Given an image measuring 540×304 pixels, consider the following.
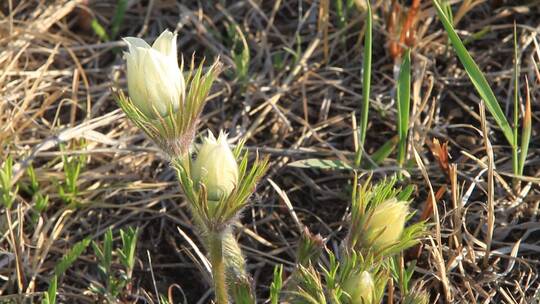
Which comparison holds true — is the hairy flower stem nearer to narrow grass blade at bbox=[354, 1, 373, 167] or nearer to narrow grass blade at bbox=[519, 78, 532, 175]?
narrow grass blade at bbox=[354, 1, 373, 167]

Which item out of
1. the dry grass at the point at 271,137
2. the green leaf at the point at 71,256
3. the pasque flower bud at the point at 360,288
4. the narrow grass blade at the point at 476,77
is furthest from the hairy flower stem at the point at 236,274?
the narrow grass blade at the point at 476,77

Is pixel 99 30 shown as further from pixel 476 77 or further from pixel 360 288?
pixel 360 288

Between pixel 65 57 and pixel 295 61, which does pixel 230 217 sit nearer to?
pixel 295 61

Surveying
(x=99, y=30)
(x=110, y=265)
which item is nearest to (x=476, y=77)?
(x=110, y=265)

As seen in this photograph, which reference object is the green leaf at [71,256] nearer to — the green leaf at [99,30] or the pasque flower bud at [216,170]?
the pasque flower bud at [216,170]

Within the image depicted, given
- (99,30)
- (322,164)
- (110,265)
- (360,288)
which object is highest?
(99,30)

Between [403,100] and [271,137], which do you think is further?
[271,137]

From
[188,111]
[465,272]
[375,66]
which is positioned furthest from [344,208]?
[188,111]
